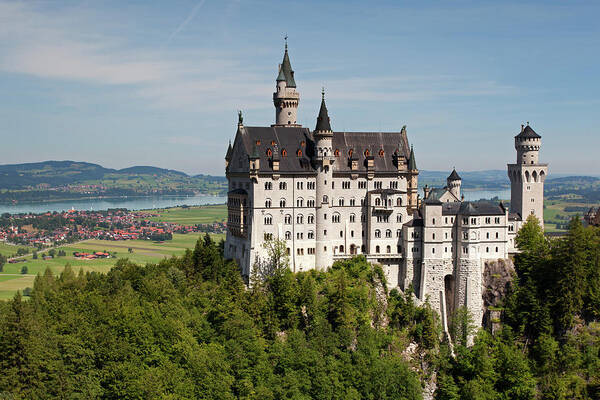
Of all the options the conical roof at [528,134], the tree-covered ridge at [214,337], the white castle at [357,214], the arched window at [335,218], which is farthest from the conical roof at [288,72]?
the conical roof at [528,134]

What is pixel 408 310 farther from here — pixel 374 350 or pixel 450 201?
pixel 450 201

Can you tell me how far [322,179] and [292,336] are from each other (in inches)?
925

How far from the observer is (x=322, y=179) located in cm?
9244

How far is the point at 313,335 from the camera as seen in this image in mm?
83000

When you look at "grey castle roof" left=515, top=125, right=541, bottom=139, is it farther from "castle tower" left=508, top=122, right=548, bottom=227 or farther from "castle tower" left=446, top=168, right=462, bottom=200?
"castle tower" left=446, top=168, right=462, bottom=200

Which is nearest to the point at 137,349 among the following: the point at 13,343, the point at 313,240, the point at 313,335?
the point at 13,343

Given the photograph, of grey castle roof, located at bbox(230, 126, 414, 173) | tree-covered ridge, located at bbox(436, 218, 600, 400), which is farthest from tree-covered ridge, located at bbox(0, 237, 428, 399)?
grey castle roof, located at bbox(230, 126, 414, 173)

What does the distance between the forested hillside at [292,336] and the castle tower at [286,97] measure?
2280cm

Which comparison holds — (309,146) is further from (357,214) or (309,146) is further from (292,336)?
(292,336)

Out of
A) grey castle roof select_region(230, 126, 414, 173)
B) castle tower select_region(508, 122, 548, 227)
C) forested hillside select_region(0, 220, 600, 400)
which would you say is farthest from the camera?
castle tower select_region(508, 122, 548, 227)

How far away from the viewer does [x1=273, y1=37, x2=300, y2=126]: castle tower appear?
100 meters

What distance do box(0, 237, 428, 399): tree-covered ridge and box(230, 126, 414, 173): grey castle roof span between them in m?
15.1

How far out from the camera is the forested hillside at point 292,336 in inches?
2869

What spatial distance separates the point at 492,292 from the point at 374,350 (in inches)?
881
